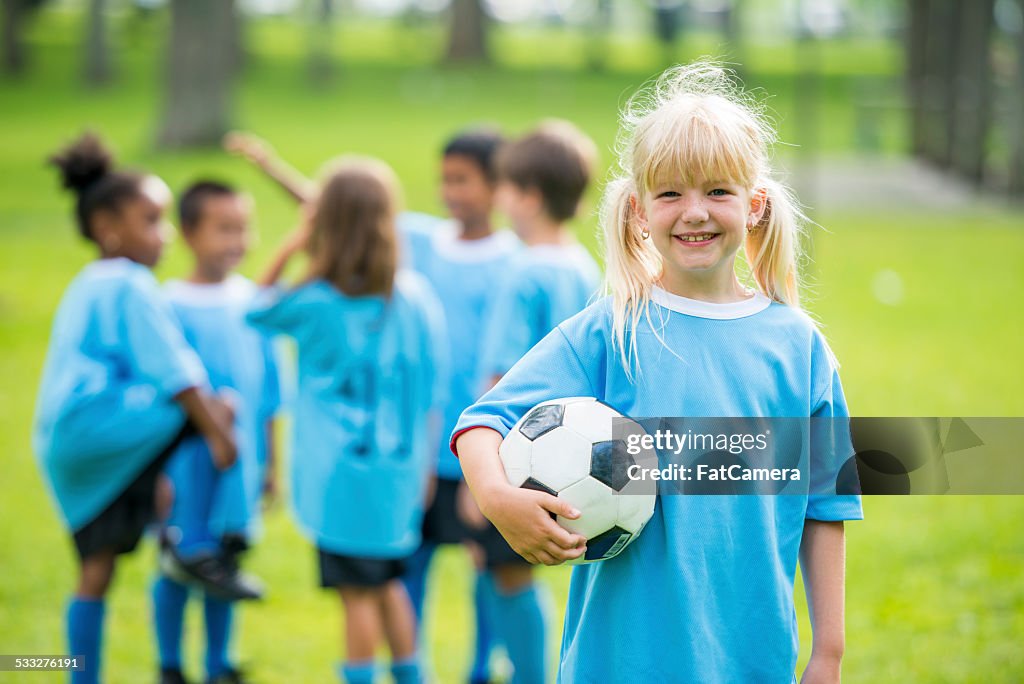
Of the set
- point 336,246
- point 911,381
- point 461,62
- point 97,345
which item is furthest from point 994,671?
point 461,62

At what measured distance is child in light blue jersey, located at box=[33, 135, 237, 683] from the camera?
13.3 feet

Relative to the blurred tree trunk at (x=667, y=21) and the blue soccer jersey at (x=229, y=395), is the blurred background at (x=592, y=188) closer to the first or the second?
the blurred tree trunk at (x=667, y=21)

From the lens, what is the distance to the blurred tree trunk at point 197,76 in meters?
21.2

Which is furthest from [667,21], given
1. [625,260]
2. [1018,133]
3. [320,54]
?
[625,260]

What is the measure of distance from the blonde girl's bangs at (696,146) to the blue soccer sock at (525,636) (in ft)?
6.93

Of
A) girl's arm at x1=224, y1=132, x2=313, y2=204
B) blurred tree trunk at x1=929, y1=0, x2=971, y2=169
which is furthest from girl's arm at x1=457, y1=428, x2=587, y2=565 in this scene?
blurred tree trunk at x1=929, y1=0, x2=971, y2=169

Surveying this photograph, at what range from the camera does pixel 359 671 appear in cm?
397

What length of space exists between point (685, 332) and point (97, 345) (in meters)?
2.49

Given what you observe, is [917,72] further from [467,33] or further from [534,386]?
[534,386]

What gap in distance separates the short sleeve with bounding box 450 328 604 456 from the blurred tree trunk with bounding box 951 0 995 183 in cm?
1922

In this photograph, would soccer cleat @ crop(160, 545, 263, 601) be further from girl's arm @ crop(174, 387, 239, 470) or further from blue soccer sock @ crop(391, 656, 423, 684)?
blue soccer sock @ crop(391, 656, 423, 684)

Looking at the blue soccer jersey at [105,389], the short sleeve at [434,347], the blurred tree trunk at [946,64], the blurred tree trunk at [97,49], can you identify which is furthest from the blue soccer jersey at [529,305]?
the blurred tree trunk at [97,49]

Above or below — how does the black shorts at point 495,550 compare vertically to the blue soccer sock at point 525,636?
above

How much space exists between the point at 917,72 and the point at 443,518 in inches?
851
